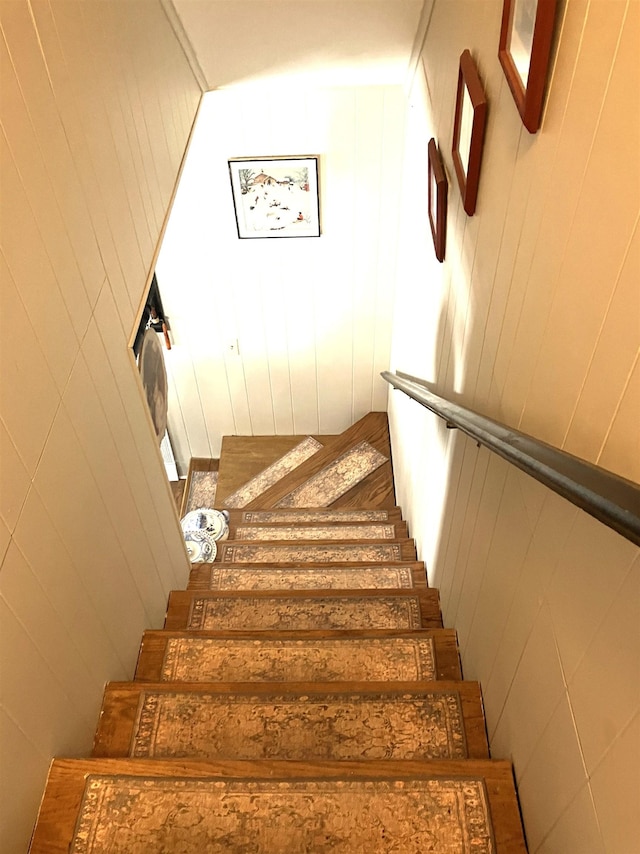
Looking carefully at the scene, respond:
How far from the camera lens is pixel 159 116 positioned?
228 centimetres

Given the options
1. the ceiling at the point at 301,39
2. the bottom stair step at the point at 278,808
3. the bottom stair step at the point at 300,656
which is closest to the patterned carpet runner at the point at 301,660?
the bottom stair step at the point at 300,656

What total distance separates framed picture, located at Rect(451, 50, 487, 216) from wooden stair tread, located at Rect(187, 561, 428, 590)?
1.62 metres

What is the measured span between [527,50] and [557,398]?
0.62 m

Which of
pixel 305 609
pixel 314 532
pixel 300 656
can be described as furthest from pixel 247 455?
pixel 300 656

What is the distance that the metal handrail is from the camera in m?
0.68

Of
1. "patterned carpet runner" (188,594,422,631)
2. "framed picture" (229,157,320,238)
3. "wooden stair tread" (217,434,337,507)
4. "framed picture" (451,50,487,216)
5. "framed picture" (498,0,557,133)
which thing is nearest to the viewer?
"framed picture" (498,0,557,133)

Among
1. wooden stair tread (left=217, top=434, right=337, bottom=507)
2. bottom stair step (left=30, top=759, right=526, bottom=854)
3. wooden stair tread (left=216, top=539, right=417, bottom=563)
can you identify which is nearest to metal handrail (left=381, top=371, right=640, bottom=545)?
bottom stair step (left=30, top=759, right=526, bottom=854)

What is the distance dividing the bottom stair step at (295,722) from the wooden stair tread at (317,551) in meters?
1.28

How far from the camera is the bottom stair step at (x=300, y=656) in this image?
202 cm

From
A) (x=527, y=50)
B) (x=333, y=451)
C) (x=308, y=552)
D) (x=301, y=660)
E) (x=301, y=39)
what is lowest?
(x=333, y=451)

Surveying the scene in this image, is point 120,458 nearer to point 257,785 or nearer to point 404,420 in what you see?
point 257,785

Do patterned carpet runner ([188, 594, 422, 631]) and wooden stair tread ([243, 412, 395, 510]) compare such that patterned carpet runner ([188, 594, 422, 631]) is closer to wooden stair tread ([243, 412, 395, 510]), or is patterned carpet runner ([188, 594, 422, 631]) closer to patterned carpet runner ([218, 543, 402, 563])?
patterned carpet runner ([218, 543, 402, 563])

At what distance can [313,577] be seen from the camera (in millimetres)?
2768

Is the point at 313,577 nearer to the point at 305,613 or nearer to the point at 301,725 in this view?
the point at 305,613
